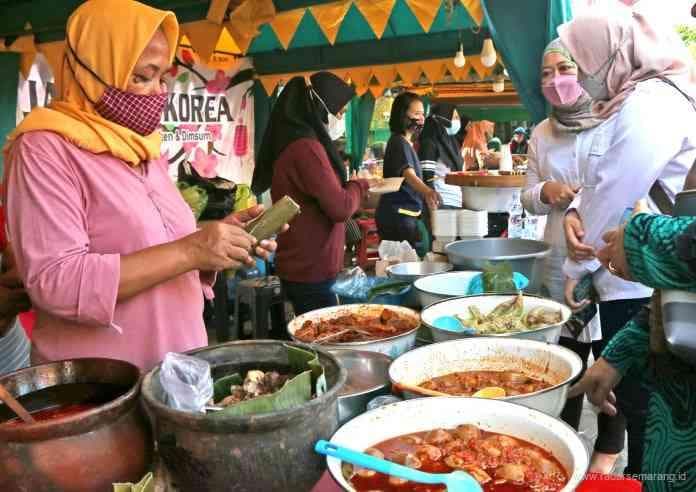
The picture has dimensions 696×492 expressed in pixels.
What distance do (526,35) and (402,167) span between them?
6.56ft

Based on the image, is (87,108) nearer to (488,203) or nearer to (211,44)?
(488,203)

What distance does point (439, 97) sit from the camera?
13.1 meters

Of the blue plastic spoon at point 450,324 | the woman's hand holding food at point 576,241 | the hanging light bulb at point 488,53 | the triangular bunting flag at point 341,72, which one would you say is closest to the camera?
the blue plastic spoon at point 450,324

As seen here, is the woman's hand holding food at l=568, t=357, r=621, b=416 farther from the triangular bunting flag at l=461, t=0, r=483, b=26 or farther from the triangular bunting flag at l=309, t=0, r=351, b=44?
the triangular bunting flag at l=309, t=0, r=351, b=44

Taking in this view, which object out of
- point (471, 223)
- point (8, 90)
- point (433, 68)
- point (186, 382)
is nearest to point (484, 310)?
point (186, 382)

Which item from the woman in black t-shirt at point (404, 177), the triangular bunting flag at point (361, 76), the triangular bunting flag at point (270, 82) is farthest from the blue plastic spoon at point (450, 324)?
the triangular bunting flag at point (270, 82)

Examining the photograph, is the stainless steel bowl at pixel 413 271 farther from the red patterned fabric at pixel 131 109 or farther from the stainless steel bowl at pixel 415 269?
the red patterned fabric at pixel 131 109

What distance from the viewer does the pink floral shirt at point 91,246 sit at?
118 cm

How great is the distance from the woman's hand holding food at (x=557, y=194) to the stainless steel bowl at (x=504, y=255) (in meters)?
0.19

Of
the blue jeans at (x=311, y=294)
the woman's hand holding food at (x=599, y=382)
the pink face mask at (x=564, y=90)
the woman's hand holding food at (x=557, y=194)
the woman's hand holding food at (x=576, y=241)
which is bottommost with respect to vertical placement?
the blue jeans at (x=311, y=294)

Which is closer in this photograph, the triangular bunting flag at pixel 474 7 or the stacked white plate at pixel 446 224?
the stacked white plate at pixel 446 224

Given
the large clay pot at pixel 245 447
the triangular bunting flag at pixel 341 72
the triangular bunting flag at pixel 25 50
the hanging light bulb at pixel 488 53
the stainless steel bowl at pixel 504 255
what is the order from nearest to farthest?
the large clay pot at pixel 245 447, the stainless steel bowl at pixel 504 255, the triangular bunting flag at pixel 25 50, the hanging light bulb at pixel 488 53, the triangular bunting flag at pixel 341 72

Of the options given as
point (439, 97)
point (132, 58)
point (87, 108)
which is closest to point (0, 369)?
point (87, 108)

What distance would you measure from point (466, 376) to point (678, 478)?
1.61ft
